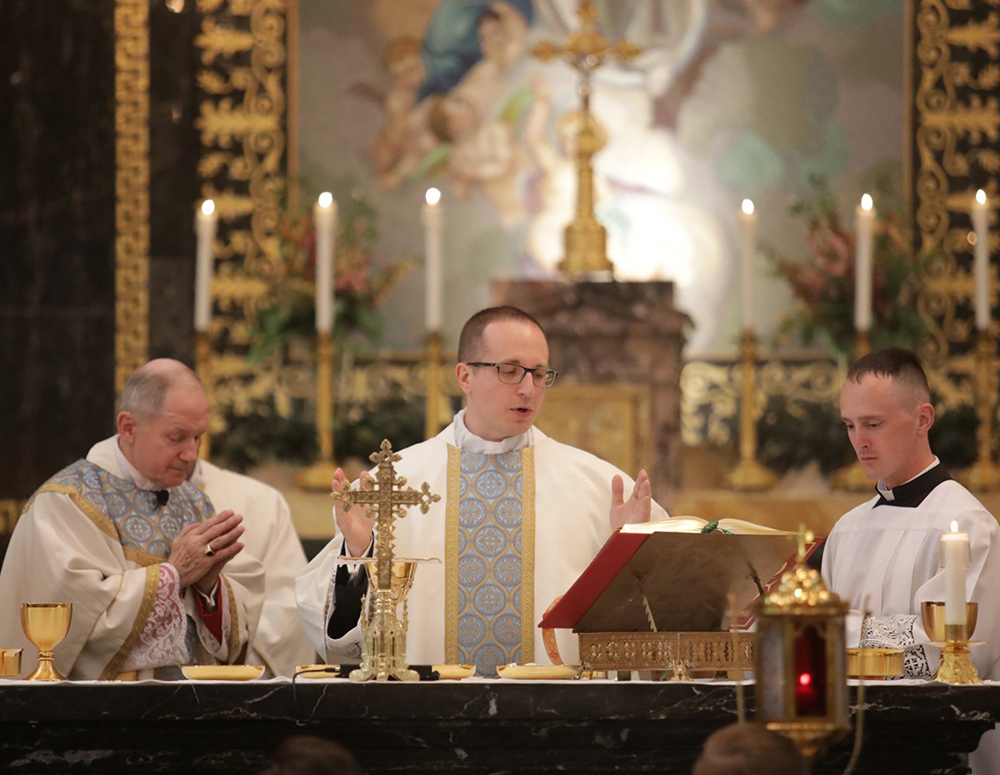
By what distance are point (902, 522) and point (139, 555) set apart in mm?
2450

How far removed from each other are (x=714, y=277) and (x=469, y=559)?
4132 millimetres

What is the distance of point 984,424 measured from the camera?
8.57 m

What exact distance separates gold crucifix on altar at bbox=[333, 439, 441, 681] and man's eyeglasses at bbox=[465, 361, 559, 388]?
919 millimetres

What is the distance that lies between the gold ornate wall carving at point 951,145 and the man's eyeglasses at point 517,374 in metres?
4.27

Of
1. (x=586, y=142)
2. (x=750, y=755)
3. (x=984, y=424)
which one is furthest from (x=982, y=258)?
(x=750, y=755)

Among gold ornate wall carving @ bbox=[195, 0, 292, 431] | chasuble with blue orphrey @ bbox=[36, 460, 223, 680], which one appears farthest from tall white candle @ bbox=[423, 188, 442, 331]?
chasuble with blue orphrey @ bbox=[36, 460, 223, 680]

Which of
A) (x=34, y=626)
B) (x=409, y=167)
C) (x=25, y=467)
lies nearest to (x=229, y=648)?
(x=34, y=626)

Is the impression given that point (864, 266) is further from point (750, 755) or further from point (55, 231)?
point (750, 755)

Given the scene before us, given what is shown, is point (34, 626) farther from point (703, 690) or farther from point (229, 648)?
point (703, 690)

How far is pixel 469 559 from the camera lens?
5.58 m

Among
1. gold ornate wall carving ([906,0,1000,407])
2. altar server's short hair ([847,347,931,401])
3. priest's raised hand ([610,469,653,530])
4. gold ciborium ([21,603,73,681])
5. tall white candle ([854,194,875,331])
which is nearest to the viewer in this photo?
gold ciborium ([21,603,73,681])

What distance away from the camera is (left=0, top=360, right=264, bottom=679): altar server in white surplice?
555 centimetres

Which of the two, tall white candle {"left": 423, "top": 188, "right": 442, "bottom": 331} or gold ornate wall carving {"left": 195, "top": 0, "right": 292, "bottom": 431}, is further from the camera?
gold ornate wall carving {"left": 195, "top": 0, "right": 292, "bottom": 431}

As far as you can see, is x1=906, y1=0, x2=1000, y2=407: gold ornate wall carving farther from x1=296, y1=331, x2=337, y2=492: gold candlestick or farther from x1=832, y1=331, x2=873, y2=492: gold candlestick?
x1=296, y1=331, x2=337, y2=492: gold candlestick
